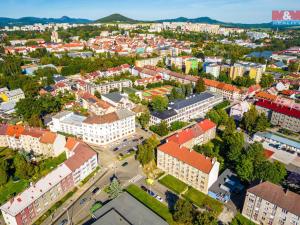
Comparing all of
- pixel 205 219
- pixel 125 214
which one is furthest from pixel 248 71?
pixel 125 214

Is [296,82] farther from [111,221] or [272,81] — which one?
[111,221]

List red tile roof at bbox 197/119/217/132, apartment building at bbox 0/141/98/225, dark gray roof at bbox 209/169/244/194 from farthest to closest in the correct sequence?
red tile roof at bbox 197/119/217/132 → dark gray roof at bbox 209/169/244/194 → apartment building at bbox 0/141/98/225

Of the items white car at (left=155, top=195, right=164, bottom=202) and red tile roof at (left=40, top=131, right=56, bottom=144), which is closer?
Result: white car at (left=155, top=195, right=164, bottom=202)

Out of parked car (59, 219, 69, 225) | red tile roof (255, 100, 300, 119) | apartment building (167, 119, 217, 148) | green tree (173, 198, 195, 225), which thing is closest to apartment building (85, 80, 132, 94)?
apartment building (167, 119, 217, 148)

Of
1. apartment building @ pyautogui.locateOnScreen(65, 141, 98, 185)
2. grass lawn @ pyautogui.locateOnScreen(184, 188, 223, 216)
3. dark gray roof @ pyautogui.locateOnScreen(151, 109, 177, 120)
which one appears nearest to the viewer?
grass lawn @ pyautogui.locateOnScreen(184, 188, 223, 216)

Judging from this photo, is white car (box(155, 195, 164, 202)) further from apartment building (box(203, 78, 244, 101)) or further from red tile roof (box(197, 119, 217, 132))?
apartment building (box(203, 78, 244, 101))

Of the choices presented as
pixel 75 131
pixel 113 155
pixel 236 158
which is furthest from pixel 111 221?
pixel 75 131

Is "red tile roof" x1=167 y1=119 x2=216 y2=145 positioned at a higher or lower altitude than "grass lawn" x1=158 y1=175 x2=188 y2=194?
higher

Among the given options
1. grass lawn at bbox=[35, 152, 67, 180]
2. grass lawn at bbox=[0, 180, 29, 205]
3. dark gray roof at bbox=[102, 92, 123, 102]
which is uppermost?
dark gray roof at bbox=[102, 92, 123, 102]
